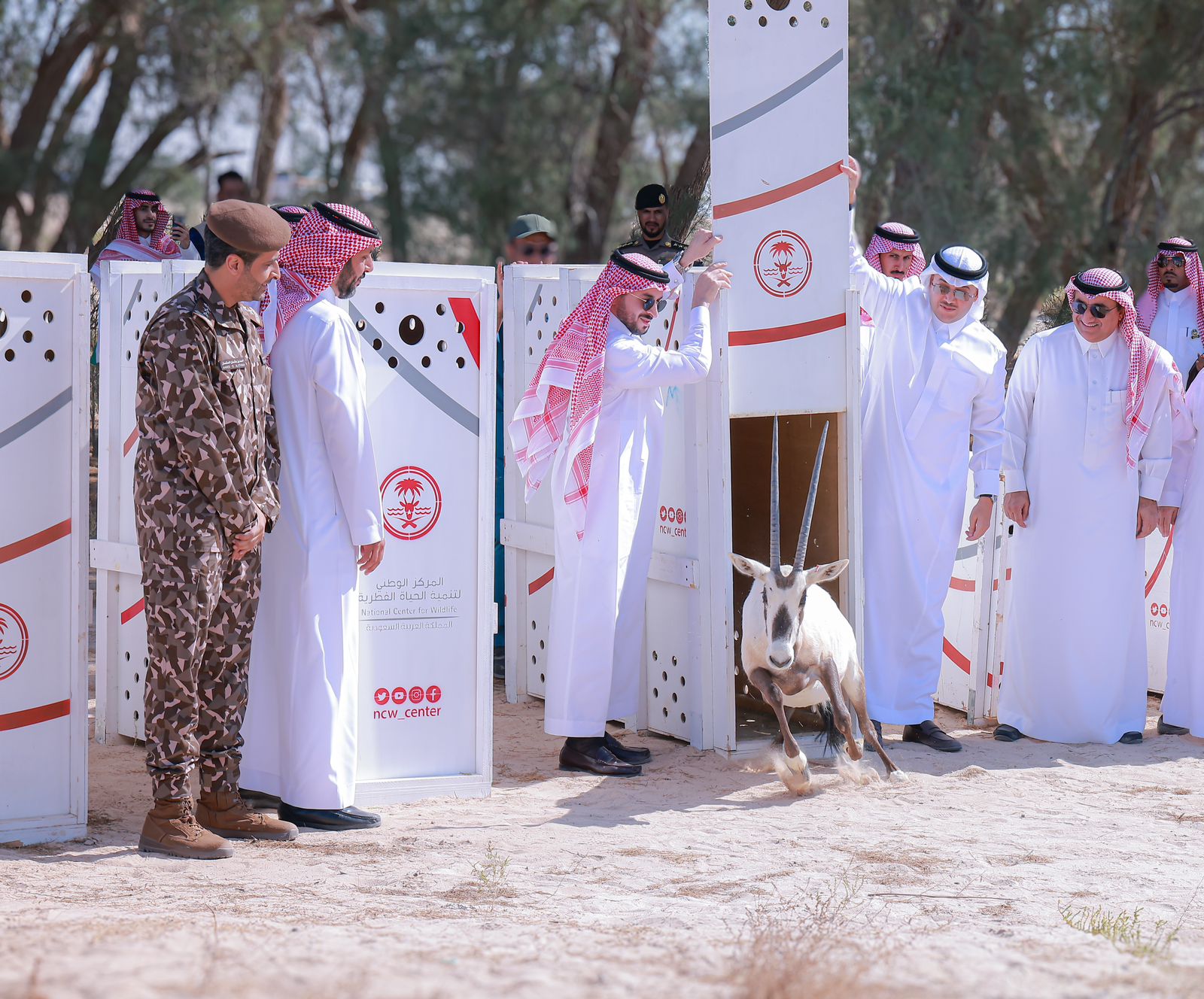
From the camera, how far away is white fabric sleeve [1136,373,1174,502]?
6.18 metres

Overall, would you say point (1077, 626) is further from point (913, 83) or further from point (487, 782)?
point (913, 83)

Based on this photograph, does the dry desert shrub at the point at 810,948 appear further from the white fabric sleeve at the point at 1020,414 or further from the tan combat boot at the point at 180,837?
the white fabric sleeve at the point at 1020,414

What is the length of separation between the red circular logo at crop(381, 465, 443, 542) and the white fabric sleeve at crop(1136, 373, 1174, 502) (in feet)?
10.1

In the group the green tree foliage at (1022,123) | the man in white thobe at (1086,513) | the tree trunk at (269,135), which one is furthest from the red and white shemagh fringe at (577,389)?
the tree trunk at (269,135)

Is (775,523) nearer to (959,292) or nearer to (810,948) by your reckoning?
(959,292)

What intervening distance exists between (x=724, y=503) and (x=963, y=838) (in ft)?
4.98

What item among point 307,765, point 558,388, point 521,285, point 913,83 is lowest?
point 307,765

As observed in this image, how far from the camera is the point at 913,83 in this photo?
12.4 metres

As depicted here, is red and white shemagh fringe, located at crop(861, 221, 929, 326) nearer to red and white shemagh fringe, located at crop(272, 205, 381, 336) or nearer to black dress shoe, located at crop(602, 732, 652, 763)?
black dress shoe, located at crop(602, 732, 652, 763)

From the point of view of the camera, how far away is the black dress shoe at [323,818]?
4.64 metres

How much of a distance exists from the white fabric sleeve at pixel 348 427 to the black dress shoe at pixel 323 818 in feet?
2.81

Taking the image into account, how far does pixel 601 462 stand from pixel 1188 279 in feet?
12.4

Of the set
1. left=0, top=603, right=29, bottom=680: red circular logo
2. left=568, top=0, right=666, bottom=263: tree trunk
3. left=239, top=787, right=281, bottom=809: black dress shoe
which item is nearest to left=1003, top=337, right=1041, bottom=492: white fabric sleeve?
left=239, top=787, right=281, bottom=809: black dress shoe

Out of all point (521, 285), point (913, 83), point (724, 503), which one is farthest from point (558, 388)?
point (913, 83)
